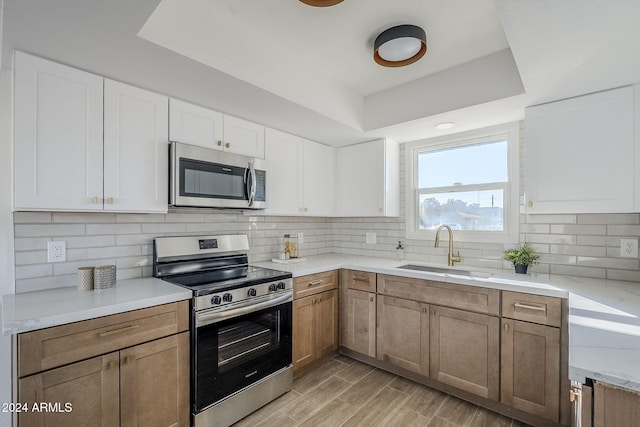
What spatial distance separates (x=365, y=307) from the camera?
2.76 metres

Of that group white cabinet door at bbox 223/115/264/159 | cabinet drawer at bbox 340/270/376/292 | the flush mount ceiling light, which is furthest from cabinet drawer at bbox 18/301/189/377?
the flush mount ceiling light

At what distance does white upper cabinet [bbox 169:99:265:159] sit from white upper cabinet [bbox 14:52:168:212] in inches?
3.4

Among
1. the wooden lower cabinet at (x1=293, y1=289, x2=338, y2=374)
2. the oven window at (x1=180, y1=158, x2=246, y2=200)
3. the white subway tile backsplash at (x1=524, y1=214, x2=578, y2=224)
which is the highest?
the oven window at (x1=180, y1=158, x2=246, y2=200)

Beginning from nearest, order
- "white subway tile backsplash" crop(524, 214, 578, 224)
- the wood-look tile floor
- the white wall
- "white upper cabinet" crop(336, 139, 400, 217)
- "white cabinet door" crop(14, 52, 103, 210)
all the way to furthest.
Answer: "white cabinet door" crop(14, 52, 103, 210) < the white wall < the wood-look tile floor < "white subway tile backsplash" crop(524, 214, 578, 224) < "white upper cabinet" crop(336, 139, 400, 217)

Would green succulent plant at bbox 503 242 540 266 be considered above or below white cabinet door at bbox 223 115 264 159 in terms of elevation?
below

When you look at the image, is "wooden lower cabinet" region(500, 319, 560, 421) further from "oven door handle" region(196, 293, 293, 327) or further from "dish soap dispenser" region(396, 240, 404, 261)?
"oven door handle" region(196, 293, 293, 327)

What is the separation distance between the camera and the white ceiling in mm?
1321

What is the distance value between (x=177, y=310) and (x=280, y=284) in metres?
0.77

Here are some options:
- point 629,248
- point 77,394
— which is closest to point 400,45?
point 629,248

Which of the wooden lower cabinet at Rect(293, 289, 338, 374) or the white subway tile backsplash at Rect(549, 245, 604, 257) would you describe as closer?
the white subway tile backsplash at Rect(549, 245, 604, 257)

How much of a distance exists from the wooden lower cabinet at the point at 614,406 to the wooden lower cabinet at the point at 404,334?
1.54m

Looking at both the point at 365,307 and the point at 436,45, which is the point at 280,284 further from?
the point at 436,45

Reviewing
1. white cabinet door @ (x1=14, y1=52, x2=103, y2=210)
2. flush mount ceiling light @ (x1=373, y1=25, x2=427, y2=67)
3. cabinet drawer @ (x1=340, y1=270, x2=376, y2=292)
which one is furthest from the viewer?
cabinet drawer @ (x1=340, y1=270, x2=376, y2=292)

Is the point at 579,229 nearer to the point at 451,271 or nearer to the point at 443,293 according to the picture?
the point at 451,271
